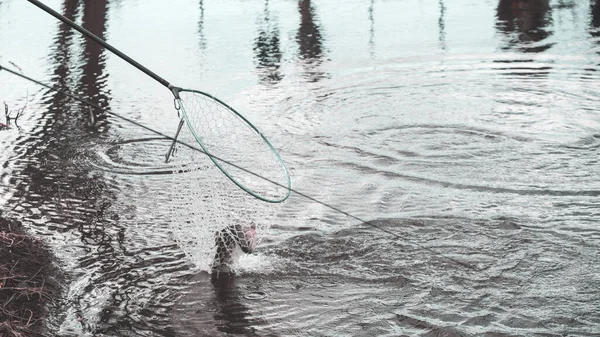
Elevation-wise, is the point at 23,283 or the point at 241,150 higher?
the point at 241,150

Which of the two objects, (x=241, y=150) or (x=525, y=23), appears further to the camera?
(x=525, y=23)

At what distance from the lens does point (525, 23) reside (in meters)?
16.3

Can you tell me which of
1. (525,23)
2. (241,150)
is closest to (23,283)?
(241,150)

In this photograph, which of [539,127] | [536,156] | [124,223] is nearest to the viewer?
[124,223]

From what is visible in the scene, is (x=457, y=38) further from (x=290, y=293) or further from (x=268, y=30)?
(x=290, y=293)

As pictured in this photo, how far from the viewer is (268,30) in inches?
656

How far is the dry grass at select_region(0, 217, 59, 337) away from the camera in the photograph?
5.60 m

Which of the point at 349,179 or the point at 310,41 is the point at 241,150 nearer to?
the point at 349,179

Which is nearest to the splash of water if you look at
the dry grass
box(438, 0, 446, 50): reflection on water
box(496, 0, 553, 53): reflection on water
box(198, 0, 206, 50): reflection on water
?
the dry grass

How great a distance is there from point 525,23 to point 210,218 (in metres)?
11.3

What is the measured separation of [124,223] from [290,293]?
2012 mm

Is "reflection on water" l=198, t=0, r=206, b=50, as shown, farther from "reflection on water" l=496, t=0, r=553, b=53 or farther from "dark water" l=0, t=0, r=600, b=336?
"reflection on water" l=496, t=0, r=553, b=53

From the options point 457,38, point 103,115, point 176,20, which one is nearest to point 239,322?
point 103,115

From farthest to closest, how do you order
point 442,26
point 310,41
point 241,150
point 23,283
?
point 442,26 → point 310,41 → point 241,150 → point 23,283
